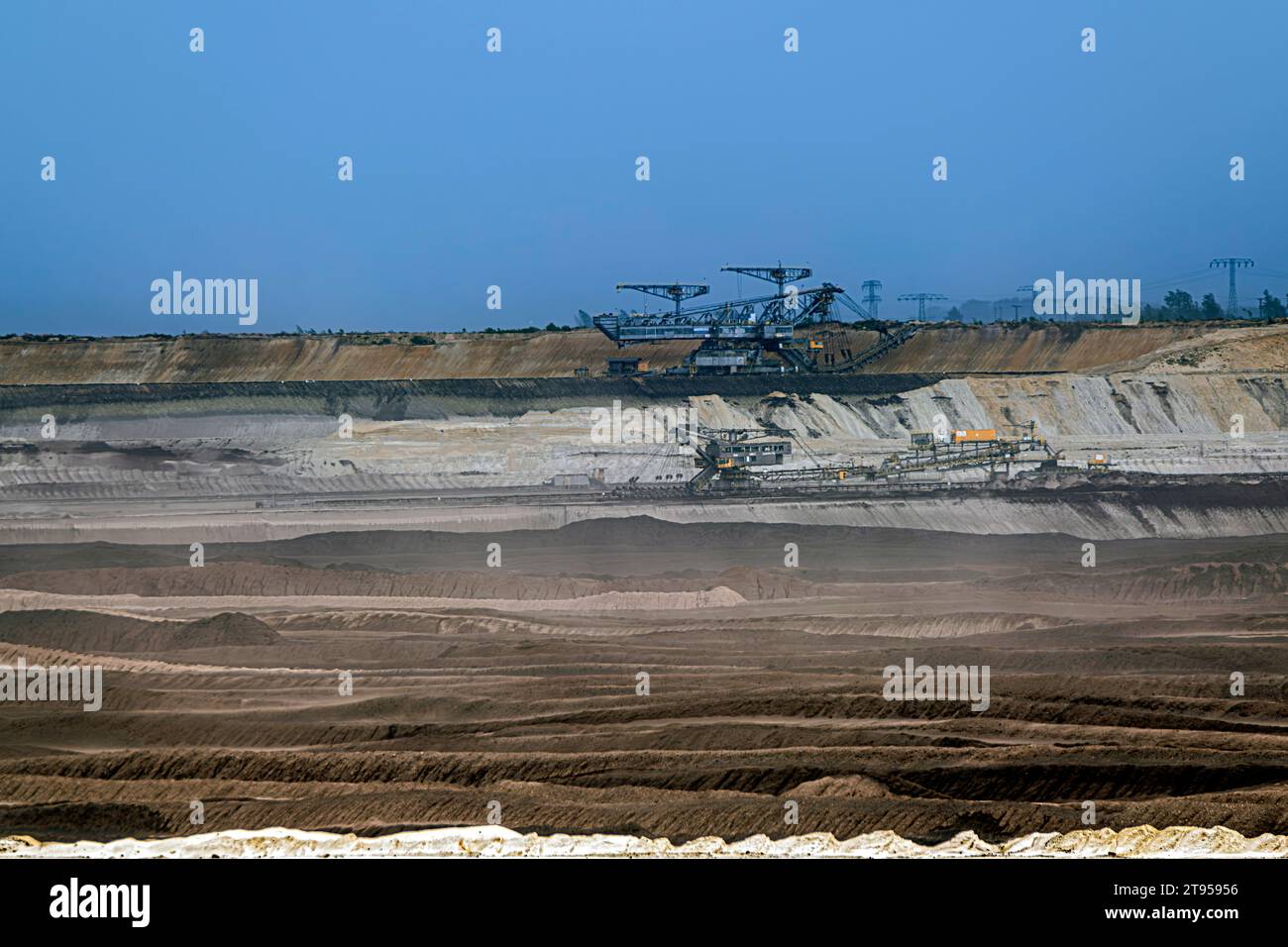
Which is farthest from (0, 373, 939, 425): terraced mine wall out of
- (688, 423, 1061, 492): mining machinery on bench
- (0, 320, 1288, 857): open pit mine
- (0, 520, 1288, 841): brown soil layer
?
(0, 520, 1288, 841): brown soil layer

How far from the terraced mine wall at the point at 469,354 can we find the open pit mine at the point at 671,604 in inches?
18.6

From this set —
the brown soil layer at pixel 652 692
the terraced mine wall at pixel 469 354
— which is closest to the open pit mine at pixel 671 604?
the brown soil layer at pixel 652 692

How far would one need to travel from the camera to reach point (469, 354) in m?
86.2

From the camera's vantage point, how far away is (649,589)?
37.5 meters

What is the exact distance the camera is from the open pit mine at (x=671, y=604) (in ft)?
60.2

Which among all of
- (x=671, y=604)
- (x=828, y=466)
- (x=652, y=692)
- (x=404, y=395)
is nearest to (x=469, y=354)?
(x=404, y=395)

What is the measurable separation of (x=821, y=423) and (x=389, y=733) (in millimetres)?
44916

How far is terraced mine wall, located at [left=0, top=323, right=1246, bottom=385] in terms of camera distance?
80312 mm

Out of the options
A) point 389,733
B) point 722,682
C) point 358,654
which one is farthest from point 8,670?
point 722,682

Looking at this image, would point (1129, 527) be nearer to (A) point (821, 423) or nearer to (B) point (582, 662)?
(A) point (821, 423)

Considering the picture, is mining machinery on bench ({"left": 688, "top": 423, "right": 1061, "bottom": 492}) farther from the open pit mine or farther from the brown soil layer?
the brown soil layer

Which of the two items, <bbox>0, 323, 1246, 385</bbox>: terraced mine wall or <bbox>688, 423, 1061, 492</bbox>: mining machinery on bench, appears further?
<bbox>0, 323, 1246, 385</bbox>: terraced mine wall

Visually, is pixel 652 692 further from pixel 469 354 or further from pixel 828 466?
pixel 469 354

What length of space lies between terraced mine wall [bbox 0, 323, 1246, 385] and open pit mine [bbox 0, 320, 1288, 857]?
18.6 inches
